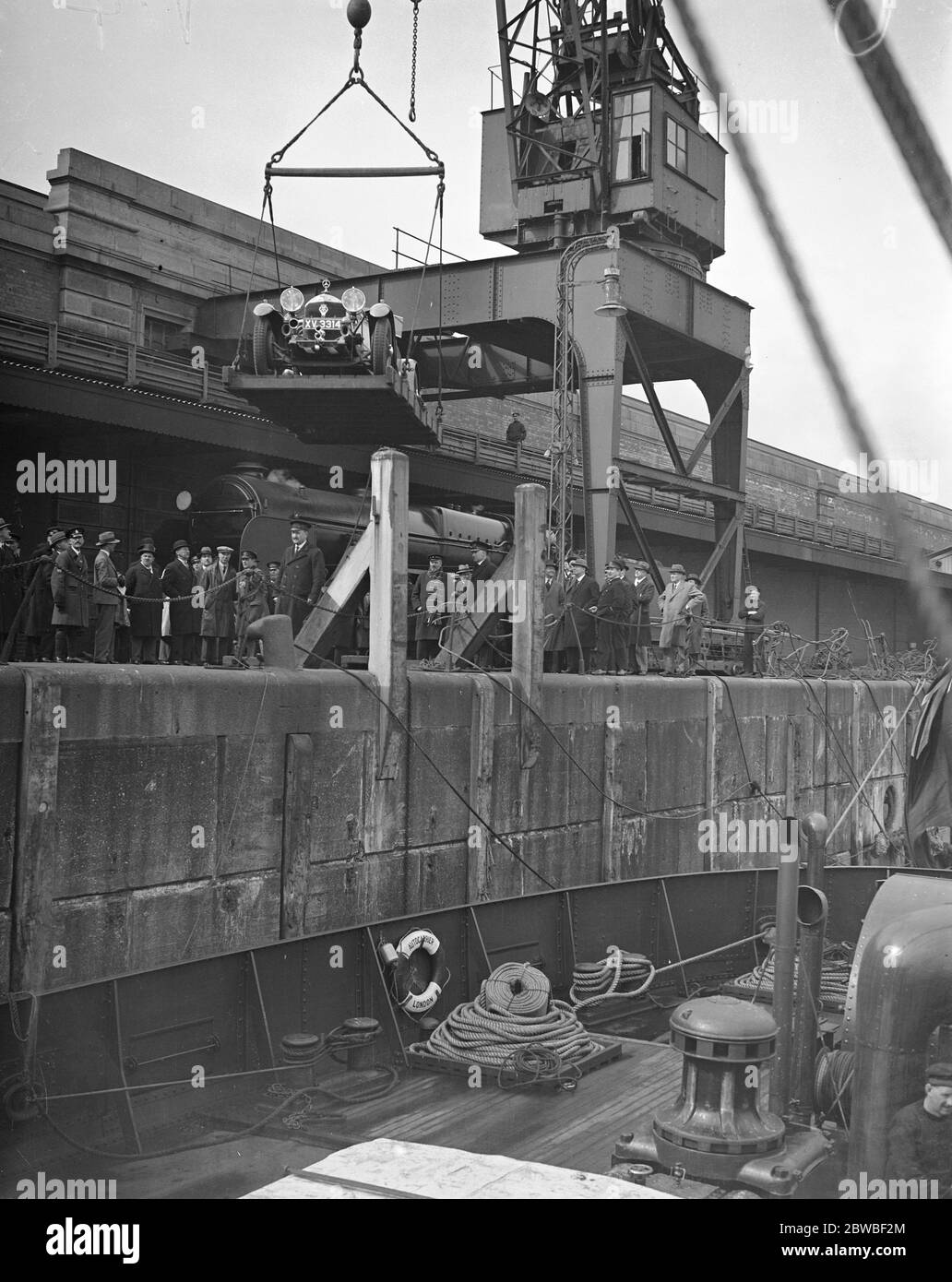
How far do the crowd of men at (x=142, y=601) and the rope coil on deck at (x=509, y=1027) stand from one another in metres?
4.76

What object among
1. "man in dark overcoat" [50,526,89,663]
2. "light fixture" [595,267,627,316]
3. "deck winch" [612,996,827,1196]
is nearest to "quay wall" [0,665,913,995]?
"man in dark overcoat" [50,526,89,663]

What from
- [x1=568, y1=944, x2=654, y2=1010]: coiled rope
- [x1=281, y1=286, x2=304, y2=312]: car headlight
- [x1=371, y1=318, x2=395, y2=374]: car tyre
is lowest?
[x1=568, y1=944, x2=654, y2=1010]: coiled rope

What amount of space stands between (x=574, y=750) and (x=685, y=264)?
41.5 ft

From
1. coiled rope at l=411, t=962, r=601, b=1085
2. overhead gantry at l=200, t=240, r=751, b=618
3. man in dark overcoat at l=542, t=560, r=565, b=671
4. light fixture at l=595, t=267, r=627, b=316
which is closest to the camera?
→ coiled rope at l=411, t=962, r=601, b=1085

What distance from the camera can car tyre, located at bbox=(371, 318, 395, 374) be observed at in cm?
1608

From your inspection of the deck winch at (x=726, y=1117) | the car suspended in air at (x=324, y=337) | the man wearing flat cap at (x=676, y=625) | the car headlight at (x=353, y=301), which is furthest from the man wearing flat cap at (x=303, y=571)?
the deck winch at (x=726, y=1117)

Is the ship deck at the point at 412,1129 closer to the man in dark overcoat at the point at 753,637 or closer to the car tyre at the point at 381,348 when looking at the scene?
the car tyre at the point at 381,348

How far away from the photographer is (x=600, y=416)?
20.7 meters

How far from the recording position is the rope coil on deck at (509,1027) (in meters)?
8.18

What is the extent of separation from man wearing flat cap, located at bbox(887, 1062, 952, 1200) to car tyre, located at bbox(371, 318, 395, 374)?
12.7m

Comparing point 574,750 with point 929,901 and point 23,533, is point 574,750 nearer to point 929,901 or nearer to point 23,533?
point 929,901

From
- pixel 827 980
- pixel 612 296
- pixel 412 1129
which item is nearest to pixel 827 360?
pixel 412 1129

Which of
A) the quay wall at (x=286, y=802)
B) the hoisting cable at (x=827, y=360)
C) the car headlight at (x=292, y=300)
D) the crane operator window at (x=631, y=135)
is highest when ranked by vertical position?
the crane operator window at (x=631, y=135)

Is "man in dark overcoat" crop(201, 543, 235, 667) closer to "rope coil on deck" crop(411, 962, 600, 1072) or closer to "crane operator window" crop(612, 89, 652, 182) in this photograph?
"rope coil on deck" crop(411, 962, 600, 1072)
